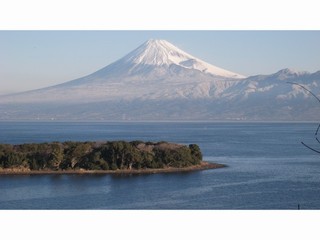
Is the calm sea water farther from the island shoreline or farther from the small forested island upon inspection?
the small forested island

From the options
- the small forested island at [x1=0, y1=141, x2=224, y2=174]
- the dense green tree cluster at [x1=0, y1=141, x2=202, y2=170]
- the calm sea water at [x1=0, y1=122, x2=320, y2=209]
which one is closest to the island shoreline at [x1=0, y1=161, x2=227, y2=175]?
the small forested island at [x1=0, y1=141, x2=224, y2=174]

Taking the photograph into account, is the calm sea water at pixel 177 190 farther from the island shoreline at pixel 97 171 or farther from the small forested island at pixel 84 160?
the small forested island at pixel 84 160

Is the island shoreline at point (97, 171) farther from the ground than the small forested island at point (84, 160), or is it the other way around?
the small forested island at point (84, 160)

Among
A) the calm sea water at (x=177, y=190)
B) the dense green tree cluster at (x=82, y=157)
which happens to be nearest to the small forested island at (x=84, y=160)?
the dense green tree cluster at (x=82, y=157)

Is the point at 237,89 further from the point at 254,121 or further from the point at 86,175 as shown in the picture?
the point at 86,175

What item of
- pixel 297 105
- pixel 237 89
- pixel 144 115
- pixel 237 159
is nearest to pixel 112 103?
pixel 144 115

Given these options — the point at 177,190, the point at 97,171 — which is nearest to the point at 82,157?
the point at 97,171

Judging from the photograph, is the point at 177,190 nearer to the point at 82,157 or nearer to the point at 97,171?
the point at 97,171

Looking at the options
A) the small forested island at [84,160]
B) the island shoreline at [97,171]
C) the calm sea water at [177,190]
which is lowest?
the calm sea water at [177,190]
